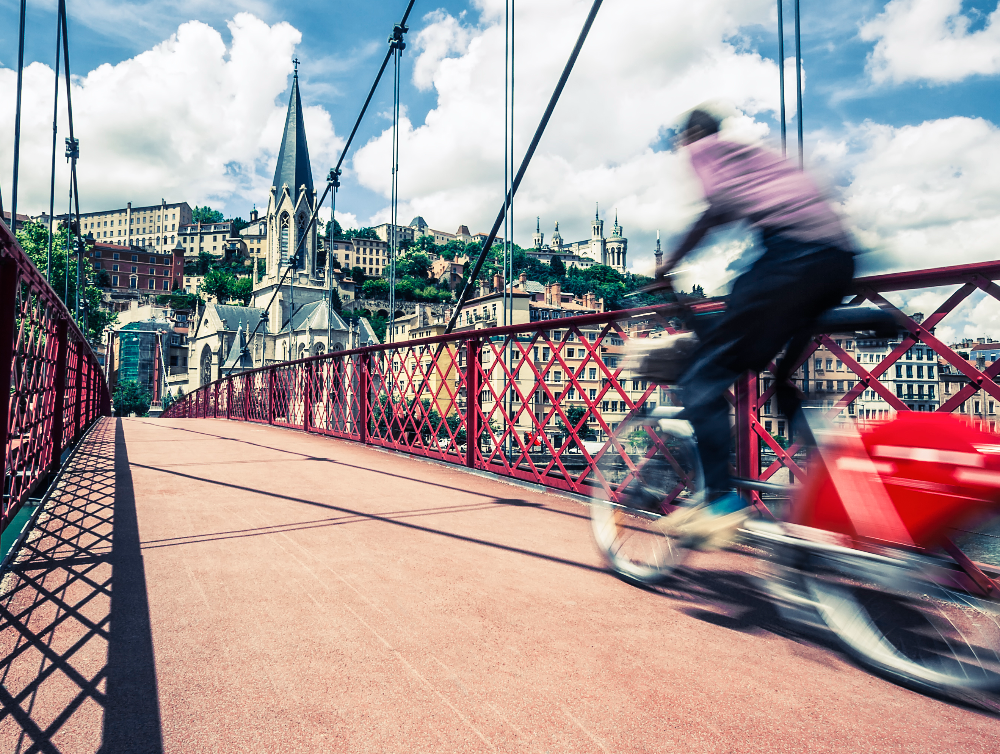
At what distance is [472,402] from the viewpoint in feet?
19.5

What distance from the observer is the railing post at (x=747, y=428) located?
3193 mm

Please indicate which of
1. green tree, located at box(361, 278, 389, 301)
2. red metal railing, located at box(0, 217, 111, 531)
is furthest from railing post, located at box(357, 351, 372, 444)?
green tree, located at box(361, 278, 389, 301)

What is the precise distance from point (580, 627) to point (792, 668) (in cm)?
67


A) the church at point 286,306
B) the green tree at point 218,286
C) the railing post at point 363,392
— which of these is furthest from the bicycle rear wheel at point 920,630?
the green tree at point 218,286

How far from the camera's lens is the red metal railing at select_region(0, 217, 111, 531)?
2.93 m

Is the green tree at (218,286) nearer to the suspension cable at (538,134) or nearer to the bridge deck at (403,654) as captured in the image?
the suspension cable at (538,134)

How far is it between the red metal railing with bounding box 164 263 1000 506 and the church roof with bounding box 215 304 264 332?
73167 mm

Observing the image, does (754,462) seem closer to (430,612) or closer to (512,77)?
(430,612)

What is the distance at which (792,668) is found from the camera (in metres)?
1.95

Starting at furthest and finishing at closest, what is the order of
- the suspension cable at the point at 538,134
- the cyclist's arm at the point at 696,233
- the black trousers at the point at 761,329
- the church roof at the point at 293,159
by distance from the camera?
the church roof at the point at 293,159, the suspension cable at the point at 538,134, the cyclist's arm at the point at 696,233, the black trousers at the point at 761,329

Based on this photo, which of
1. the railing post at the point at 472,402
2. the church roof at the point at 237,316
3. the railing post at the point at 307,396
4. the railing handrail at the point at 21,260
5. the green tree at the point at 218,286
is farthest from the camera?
the green tree at the point at 218,286

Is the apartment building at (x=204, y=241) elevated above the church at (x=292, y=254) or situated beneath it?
elevated above

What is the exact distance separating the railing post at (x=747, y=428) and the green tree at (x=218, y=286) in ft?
391

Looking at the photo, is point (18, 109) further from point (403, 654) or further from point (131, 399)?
point (131, 399)
